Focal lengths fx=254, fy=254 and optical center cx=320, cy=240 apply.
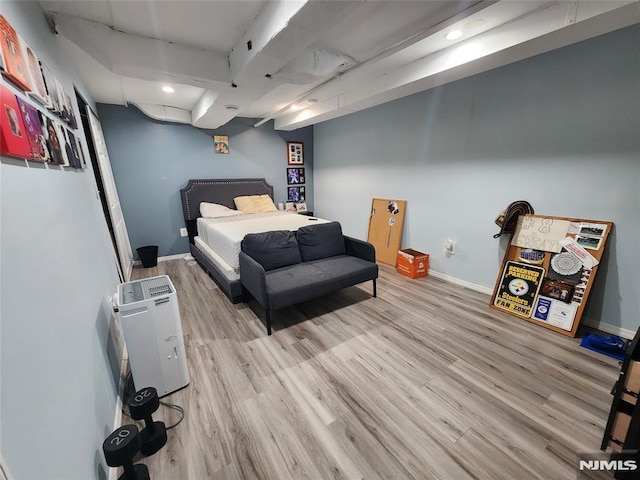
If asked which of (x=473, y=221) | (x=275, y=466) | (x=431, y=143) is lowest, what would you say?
(x=275, y=466)

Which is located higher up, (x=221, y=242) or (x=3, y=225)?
Result: (x=3, y=225)

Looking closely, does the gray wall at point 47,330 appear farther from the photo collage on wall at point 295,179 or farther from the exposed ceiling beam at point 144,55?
the photo collage on wall at point 295,179

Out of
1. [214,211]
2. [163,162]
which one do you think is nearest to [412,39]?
[214,211]

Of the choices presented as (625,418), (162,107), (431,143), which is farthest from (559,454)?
(162,107)

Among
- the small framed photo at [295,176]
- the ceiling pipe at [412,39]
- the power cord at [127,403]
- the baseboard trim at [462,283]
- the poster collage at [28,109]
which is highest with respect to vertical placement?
the ceiling pipe at [412,39]

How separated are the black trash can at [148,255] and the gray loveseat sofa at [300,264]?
7.05 feet

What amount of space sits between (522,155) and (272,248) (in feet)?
8.75

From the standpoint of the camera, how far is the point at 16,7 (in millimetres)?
1224

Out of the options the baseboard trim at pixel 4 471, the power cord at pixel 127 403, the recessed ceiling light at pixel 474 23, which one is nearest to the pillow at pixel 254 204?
the power cord at pixel 127 403

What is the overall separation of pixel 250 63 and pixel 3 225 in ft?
6.08

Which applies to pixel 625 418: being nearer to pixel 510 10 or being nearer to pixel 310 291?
pixel 310 291

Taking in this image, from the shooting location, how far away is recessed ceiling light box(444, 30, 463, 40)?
194cm

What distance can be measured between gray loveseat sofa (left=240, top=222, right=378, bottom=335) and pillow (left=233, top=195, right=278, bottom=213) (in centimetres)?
187

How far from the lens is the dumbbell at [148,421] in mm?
1304
